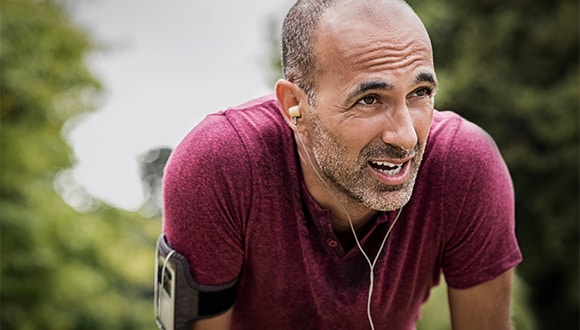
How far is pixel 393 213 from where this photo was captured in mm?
1742

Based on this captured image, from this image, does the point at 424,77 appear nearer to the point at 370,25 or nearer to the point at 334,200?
the point at 370,25

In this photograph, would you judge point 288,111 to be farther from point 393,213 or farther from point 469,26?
point 469,26

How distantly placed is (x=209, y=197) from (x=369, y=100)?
0.41 meters

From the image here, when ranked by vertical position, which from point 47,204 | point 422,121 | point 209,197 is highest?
point 422,121

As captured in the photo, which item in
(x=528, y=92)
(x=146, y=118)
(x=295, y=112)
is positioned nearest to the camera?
(x=295, y=112)

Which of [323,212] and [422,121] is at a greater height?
[422,121]

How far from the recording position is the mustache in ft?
4.98

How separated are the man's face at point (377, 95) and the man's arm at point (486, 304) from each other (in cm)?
37

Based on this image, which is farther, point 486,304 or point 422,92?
point 486,304

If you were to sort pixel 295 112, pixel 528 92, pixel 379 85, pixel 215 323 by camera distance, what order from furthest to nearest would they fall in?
1. pixel 528 92
2. pixel 215 323
3. pixel 295 112
4. pixel 379 85

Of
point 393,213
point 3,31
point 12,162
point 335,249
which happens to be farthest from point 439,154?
point 12,162

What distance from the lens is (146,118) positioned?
31.5 feet

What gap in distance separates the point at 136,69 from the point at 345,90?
892cm

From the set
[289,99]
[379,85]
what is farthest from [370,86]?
[289,99]
